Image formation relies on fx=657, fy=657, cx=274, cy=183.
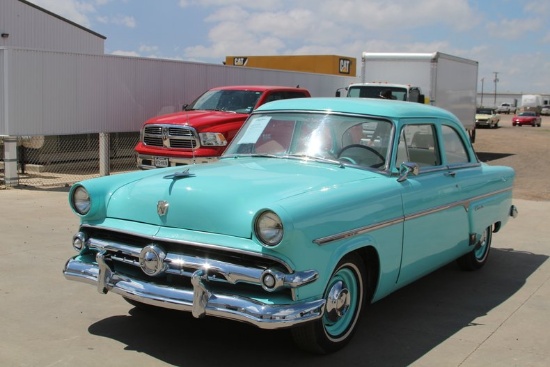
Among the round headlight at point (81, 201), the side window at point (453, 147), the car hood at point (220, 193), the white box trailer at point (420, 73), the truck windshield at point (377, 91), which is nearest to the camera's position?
the car hood at point (220, 193)

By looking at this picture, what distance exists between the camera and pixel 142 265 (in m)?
4.10

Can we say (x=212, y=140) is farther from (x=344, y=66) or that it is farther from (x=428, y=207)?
(x=344, y=66)

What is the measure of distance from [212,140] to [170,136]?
0.78 metres

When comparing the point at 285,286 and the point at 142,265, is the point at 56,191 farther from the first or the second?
the point at 285,286

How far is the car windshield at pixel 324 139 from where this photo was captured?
5.04 meters

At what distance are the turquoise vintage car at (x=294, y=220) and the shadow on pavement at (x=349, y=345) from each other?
23 cm

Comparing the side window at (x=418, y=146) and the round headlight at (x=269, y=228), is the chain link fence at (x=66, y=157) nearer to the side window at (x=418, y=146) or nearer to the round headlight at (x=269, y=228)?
the side window at (x=418, y=146)

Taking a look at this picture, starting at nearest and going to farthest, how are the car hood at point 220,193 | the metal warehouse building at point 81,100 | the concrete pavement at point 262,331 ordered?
the car hood at point 220,193
the concrete pavement at point 262,331
the metal warehouse building at point 81,100

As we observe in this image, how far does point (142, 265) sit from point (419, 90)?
1455cm

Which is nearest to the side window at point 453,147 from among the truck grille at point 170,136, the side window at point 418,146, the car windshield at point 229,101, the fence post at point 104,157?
the side window at point 418,146

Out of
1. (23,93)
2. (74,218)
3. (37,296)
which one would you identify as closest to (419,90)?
(23,93)

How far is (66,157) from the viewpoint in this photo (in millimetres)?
15031

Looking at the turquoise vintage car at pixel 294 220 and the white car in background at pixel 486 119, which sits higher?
the white car in background at pixel 486 119

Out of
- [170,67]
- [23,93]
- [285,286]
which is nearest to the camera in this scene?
[285,286]
